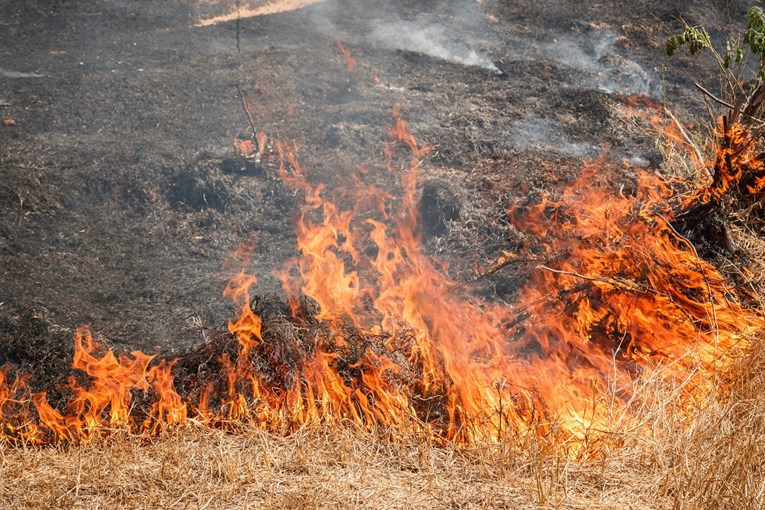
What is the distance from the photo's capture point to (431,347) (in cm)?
468

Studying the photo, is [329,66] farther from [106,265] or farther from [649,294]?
[649,294]

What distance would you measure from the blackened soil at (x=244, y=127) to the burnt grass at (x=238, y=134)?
0.08 feet

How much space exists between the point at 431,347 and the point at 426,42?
22.4 feet

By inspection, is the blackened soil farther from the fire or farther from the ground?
the fire

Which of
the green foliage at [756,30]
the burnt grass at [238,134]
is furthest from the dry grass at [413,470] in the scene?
the green foliage at [756,30]

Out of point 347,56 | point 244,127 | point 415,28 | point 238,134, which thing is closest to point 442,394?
point 238,134

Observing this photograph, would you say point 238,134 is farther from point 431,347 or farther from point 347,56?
point 431,347

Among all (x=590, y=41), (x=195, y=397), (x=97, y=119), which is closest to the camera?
(x=195, y=397)

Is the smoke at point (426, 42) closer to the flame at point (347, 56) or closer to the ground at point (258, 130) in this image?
the ground at point (258, 130)

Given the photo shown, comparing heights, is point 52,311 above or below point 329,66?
below

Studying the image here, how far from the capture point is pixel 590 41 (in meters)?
10.6

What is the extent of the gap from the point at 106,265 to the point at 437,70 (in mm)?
5341

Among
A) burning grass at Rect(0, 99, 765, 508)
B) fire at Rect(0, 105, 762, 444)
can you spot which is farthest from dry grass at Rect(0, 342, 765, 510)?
fire at Rect(0, 105, 762, 444)

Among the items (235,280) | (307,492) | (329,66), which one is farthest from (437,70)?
(307,492)
